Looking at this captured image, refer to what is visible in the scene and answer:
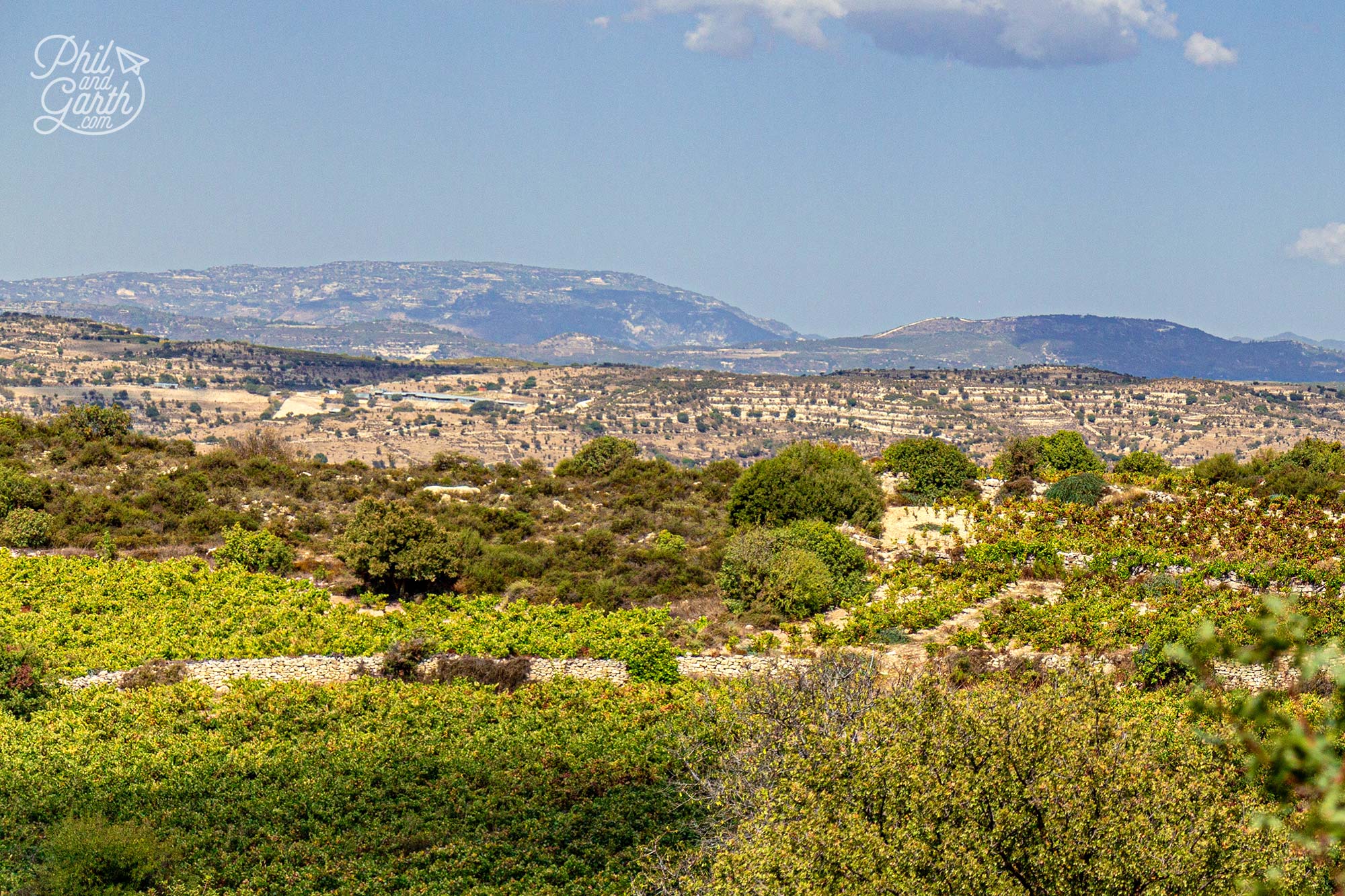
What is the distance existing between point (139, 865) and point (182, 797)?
2543mm

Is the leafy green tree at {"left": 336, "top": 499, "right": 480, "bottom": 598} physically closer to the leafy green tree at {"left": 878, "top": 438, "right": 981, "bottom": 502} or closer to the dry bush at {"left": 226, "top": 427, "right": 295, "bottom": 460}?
the dry bush at {"left": 226, "top": 427, "right": 295, "bottom": 460}

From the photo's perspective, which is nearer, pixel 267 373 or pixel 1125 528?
pixel 1125 528

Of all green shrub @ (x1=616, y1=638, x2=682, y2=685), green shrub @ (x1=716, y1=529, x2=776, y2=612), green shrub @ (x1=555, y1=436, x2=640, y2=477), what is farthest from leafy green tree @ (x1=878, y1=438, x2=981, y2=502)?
green shrub @ (x1=616, y1=638, x2=682, y2=685)

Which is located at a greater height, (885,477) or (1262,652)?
(1262,652)

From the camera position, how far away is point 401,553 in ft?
92.3

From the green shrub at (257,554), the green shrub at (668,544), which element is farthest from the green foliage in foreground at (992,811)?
the green shrub at (257,554)

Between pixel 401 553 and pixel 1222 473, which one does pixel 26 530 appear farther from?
pixel 1222 473

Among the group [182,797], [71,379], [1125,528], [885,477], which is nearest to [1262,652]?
[182,797]

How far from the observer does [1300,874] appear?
31.2 ft

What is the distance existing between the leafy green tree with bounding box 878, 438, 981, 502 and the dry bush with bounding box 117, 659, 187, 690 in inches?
1097

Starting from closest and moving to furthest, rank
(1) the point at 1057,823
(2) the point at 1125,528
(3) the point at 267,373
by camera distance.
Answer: (1) the point at 1057,823 < (2) the point at 1125,528 < (3) the point at 267,373

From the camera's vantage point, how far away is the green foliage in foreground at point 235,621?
2248 cm

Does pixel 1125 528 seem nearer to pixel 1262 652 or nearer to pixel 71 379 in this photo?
pixel 1262 652

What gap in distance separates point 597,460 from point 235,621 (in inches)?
975
